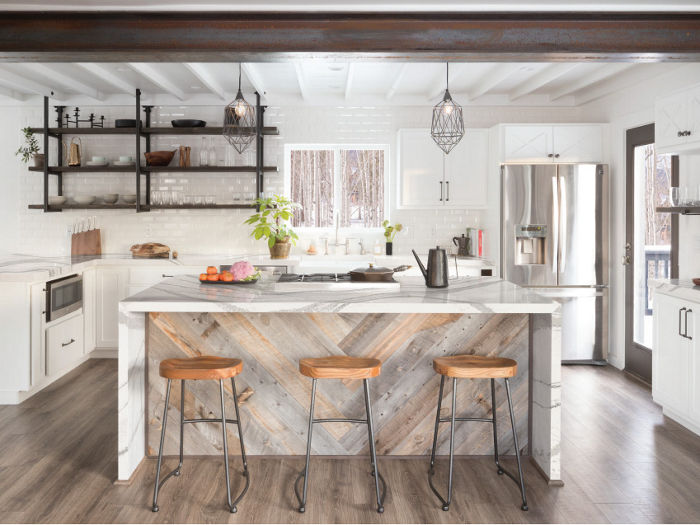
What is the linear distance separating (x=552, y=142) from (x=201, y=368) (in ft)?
14.9

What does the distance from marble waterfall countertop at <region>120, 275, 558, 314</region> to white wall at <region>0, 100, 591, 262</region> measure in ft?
11.0

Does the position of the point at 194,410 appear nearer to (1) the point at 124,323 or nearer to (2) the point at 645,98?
(1) the point at 124,323

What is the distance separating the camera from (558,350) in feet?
11.3

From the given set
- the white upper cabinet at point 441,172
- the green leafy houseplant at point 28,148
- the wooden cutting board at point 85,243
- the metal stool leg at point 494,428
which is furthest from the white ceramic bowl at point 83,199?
the metal stool leg at point 494,428

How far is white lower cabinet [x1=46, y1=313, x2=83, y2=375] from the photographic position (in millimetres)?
5207

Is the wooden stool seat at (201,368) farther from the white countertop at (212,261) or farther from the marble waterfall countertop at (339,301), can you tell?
the white countertop at (212,261)

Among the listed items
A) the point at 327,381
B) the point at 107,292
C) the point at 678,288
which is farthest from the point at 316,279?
the point at 107,292

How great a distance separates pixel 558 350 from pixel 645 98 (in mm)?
3370

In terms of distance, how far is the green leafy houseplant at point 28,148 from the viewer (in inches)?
265

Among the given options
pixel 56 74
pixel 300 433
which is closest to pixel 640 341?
pixel 300 433

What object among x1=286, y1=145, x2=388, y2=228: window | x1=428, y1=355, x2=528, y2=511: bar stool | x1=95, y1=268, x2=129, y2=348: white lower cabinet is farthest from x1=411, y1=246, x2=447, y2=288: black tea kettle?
x1=95, y1=268, x2=129, y2=348: white lower cabinet

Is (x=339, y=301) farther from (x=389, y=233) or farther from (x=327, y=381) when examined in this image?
(x=389, y=233)

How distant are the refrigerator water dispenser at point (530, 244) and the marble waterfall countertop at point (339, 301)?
259 centimetres

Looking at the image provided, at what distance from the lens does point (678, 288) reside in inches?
172
